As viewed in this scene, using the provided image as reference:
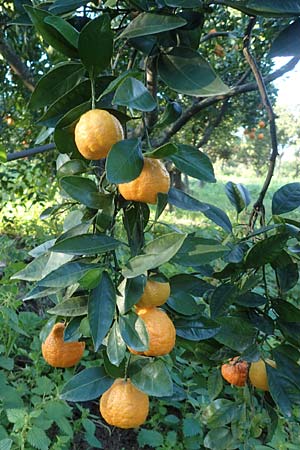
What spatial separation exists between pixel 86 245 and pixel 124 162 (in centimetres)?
9

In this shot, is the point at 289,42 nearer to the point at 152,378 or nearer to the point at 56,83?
the point at 56,83

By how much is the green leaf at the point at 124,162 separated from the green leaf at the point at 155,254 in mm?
65

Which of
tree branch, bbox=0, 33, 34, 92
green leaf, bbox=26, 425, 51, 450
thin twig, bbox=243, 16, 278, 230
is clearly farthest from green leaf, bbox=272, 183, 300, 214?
tree branch, bbox=0, 33, 34, 92

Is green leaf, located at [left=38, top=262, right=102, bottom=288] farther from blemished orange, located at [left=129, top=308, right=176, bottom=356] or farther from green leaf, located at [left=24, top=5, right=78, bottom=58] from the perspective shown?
green leaf, located at [left=24, top=5, right=78, bottom=58]

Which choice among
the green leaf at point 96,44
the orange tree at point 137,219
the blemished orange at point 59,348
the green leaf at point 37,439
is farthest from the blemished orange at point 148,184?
the green leaf at point 37,439

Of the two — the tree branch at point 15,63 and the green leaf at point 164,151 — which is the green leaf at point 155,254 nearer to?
the green leaf at point 164,151

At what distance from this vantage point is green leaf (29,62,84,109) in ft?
1.52

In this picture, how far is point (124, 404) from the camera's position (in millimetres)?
500

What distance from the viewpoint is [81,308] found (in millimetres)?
480

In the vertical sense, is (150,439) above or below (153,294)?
below

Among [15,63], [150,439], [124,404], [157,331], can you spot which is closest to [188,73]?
[157,331]

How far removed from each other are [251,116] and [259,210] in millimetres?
3957

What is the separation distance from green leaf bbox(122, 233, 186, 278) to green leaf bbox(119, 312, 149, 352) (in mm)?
51

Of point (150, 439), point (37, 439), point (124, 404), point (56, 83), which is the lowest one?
point (150, 439)
